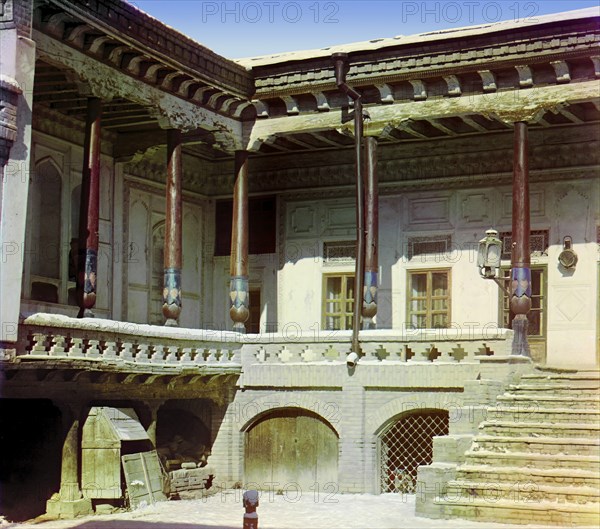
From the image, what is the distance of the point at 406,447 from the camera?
19000 mm

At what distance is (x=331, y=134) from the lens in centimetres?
2202

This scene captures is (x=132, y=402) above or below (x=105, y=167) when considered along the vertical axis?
below

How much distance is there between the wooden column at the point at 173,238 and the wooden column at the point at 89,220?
2136 mm

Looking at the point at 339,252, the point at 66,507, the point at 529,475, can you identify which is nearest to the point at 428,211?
the point at 339,252

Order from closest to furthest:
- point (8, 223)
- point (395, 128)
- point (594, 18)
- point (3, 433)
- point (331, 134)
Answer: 1. point (8, 223)
2. point (3, 433)
3. point (594, 18)
4. point (395, 128)
5. point (331, 134)

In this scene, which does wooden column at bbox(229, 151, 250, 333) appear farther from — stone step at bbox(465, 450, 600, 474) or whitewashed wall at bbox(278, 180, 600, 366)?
stone step at bbox(465, 450, 600, 474)

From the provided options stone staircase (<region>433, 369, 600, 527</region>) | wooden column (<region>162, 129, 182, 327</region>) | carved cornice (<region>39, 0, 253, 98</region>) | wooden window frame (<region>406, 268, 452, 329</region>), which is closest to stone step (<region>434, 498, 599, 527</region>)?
stone staircase (<region>433, 369, 600, 527</region>)

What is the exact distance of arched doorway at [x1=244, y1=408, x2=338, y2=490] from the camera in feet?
62.6

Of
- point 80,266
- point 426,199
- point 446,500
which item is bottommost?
point 446,500

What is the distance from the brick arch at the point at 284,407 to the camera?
19.0m

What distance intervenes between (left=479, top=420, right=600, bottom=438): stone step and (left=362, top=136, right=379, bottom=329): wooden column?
4.08m

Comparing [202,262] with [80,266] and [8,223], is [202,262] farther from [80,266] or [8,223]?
[8,223]

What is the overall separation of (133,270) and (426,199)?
5.85 m

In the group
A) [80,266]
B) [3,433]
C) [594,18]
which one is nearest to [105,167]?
[80,266]
